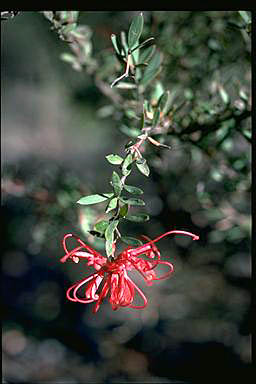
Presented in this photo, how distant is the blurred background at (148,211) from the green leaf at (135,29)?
0.23 meters

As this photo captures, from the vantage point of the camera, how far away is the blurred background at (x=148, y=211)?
37.8 inches

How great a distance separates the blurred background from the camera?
0.96 metres

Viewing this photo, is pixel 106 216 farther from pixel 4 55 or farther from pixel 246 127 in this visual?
pixel 4 55

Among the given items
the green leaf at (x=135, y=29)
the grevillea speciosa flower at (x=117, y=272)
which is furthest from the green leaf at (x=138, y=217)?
the green leaf at (x=135, y=29)

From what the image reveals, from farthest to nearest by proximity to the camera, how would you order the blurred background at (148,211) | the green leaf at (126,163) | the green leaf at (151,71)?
1. the blurred background at (148,211)
2. the green leaf at (151,71)
3. the green leaf at (126,163)

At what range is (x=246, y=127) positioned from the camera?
829mm

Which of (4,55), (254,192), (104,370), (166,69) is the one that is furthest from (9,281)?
(254,192)

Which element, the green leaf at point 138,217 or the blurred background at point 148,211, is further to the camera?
the blurred background at point 148,211

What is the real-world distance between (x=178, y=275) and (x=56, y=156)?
0.82 m

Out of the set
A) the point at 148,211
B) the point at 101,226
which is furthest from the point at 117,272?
the point at 148,211

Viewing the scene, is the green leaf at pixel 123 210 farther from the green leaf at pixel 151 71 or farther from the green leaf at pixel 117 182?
the green leaf at pixel 151 71

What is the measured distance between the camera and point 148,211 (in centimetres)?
117

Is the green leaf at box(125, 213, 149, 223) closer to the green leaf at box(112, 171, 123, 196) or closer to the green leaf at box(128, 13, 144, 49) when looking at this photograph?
the green leaf at box(112, 171, 123, 196)

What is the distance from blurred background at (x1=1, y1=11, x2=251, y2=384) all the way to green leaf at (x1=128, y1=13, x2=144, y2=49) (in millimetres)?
225
